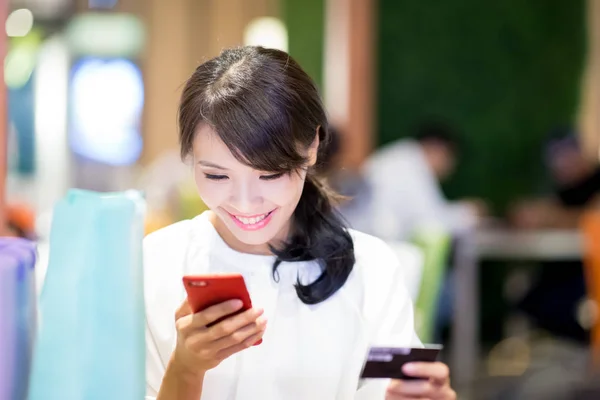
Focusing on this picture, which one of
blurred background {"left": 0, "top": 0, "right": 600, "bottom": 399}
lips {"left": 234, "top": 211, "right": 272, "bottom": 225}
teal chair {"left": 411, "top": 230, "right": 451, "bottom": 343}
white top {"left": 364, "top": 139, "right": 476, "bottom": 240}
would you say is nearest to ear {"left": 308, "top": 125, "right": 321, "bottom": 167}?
lips {"left": 234, "top": 211, "right": 272, "bottom": 225}

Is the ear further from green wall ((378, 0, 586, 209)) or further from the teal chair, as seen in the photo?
green wall ((378, 0, 586, 209))

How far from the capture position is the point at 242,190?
125 centimetres

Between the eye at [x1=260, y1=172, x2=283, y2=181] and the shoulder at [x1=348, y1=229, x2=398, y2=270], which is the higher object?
the eye at [x1=260, y1=172, x2=283, y2=181]

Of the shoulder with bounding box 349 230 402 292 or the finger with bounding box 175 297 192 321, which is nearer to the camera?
the finger with bounding box 175 297 192 321

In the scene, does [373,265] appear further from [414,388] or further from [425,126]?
[425,126]

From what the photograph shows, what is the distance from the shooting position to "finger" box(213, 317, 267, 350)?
114 centimetres

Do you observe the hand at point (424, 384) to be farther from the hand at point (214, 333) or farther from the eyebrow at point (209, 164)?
the eyebrow at point (209, 164)

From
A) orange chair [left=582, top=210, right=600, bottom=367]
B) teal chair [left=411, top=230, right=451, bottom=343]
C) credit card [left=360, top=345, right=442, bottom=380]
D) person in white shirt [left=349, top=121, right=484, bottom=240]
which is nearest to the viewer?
credit card [left=360, top=345, right=442, bottom=380]

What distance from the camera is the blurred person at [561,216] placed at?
511cm

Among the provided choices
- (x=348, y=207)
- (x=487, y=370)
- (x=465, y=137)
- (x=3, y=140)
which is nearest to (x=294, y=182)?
(x=3, y=140)

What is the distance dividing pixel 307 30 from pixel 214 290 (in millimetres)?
5791

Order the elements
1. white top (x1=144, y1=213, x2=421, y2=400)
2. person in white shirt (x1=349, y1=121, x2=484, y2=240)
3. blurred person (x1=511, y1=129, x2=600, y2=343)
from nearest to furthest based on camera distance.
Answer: white top (x1=144, y1=213, x2=421, y2=400) → blurred person (x1=511, y1=129, x2=600, y2=343) → person in white shirt (x1=349, y1=121, x2=484, y2=240)

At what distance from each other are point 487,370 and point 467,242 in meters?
0.88

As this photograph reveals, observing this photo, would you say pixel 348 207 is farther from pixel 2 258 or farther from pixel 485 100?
pixel 2 258
